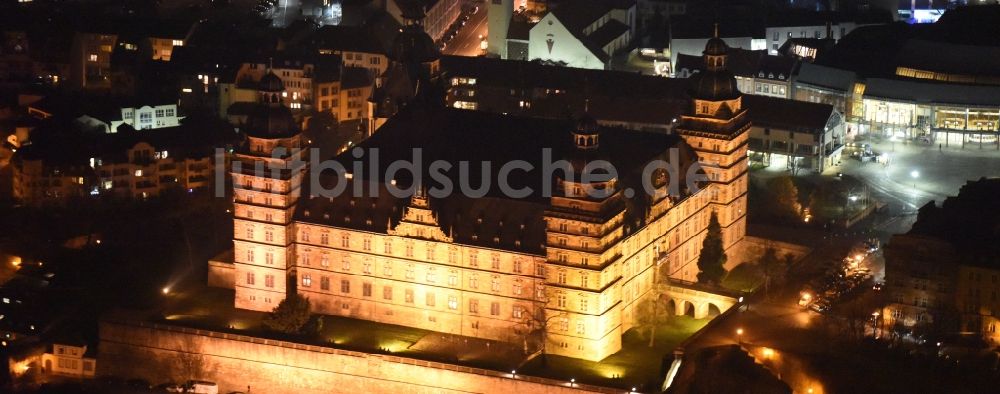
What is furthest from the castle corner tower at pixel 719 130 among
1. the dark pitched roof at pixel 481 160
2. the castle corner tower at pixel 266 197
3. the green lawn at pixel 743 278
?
the castle corner tower at pixel 266 197

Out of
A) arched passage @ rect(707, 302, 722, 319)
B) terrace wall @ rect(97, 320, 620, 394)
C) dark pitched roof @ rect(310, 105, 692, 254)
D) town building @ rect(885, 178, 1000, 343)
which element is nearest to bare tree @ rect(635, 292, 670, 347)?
arched passage @ rect(707, 302, 722, 319)

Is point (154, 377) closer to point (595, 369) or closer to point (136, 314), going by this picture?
point (136, 314)

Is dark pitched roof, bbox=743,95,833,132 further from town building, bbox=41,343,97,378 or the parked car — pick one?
town building, bbox=41,343,97,378

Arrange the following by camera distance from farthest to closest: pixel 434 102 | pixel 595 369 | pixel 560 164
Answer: pixel 434 102, pixel 560 164, pixel 595 369

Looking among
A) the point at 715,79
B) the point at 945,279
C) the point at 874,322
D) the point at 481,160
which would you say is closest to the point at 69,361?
the point at 481,160

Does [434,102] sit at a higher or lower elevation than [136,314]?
higher

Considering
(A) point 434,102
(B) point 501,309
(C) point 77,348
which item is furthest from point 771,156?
A: (C) point 77,348
